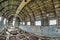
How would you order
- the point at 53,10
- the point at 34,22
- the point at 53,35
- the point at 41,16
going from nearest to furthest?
the point at 53,35
the point at 53,10
the point at 41,16
the point at 34,22

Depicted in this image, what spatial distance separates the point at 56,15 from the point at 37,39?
4.05 meters

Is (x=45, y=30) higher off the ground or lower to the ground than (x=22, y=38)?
higher

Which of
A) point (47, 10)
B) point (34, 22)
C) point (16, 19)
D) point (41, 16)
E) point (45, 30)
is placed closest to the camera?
point (45, 30)

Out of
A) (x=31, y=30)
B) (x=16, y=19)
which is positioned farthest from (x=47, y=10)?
(x=16, y=19)

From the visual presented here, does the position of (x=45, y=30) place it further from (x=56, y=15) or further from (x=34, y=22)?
(x=34, y=22)

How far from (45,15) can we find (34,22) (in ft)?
14.9

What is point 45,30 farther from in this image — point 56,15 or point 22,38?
point 22,38

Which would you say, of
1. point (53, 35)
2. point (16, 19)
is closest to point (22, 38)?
point (53, 35)

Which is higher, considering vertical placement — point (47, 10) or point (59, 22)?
point (47, 10)

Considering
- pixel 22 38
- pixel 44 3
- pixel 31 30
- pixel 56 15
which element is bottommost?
pixel 22 38

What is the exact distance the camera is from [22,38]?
19.0m

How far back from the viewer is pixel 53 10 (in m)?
17.6

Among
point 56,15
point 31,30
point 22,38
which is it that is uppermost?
point 56,15

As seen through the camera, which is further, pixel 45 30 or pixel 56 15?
pixel 56 15
